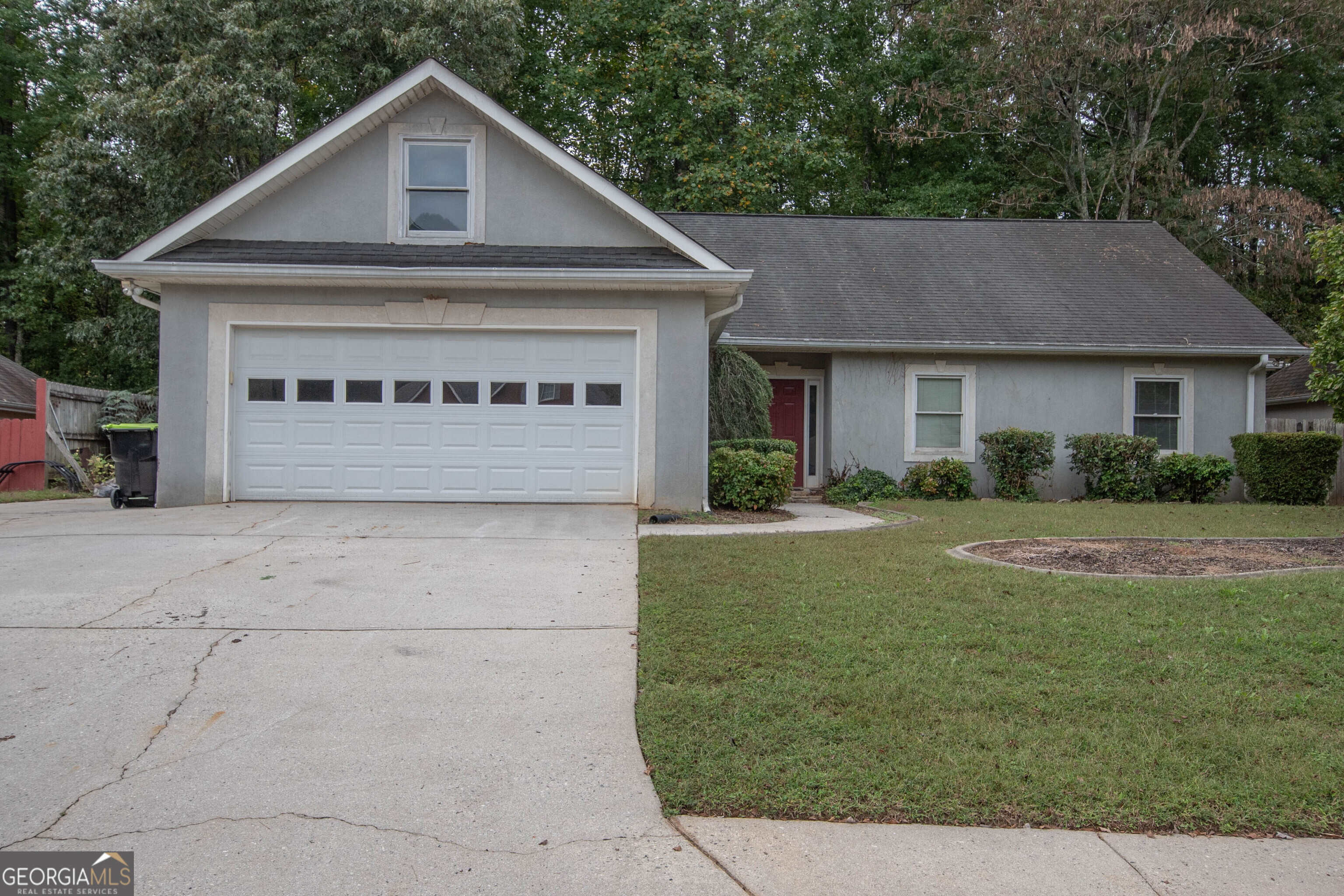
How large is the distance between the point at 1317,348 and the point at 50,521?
15.1 metres

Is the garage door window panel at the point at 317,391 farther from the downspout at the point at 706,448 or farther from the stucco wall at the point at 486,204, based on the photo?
the downspout at the point at 706,448

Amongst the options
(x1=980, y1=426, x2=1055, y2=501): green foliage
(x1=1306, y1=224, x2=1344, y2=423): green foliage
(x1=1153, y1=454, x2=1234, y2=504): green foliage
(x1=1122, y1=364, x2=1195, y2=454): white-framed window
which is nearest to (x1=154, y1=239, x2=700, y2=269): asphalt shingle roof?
(x1=980, y1=426, x2=1055, y2=501): green foliage

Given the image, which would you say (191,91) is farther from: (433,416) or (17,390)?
(433,416)

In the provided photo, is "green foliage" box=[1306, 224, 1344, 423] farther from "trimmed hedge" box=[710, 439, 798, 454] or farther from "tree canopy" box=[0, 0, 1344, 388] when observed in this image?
"tree canopy" box=[0, 0, 1344, 388]

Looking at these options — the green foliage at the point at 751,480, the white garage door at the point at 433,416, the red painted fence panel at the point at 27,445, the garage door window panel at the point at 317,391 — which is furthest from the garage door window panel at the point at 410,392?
the red painted fence panel at the point at 27,445

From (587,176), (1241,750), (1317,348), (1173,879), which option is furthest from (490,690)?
(1317,348)

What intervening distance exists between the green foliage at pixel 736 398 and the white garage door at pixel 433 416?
113 inches

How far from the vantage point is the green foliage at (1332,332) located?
10.6 m

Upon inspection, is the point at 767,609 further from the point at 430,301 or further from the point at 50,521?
the point at 50,521

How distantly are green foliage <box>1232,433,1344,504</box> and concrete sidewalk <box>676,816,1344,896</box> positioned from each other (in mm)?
13093

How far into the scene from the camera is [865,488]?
14320 mm

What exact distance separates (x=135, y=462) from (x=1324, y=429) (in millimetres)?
21502

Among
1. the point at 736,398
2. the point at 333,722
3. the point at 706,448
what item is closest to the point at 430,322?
the point at 706,448

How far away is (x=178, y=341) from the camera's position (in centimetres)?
1057
